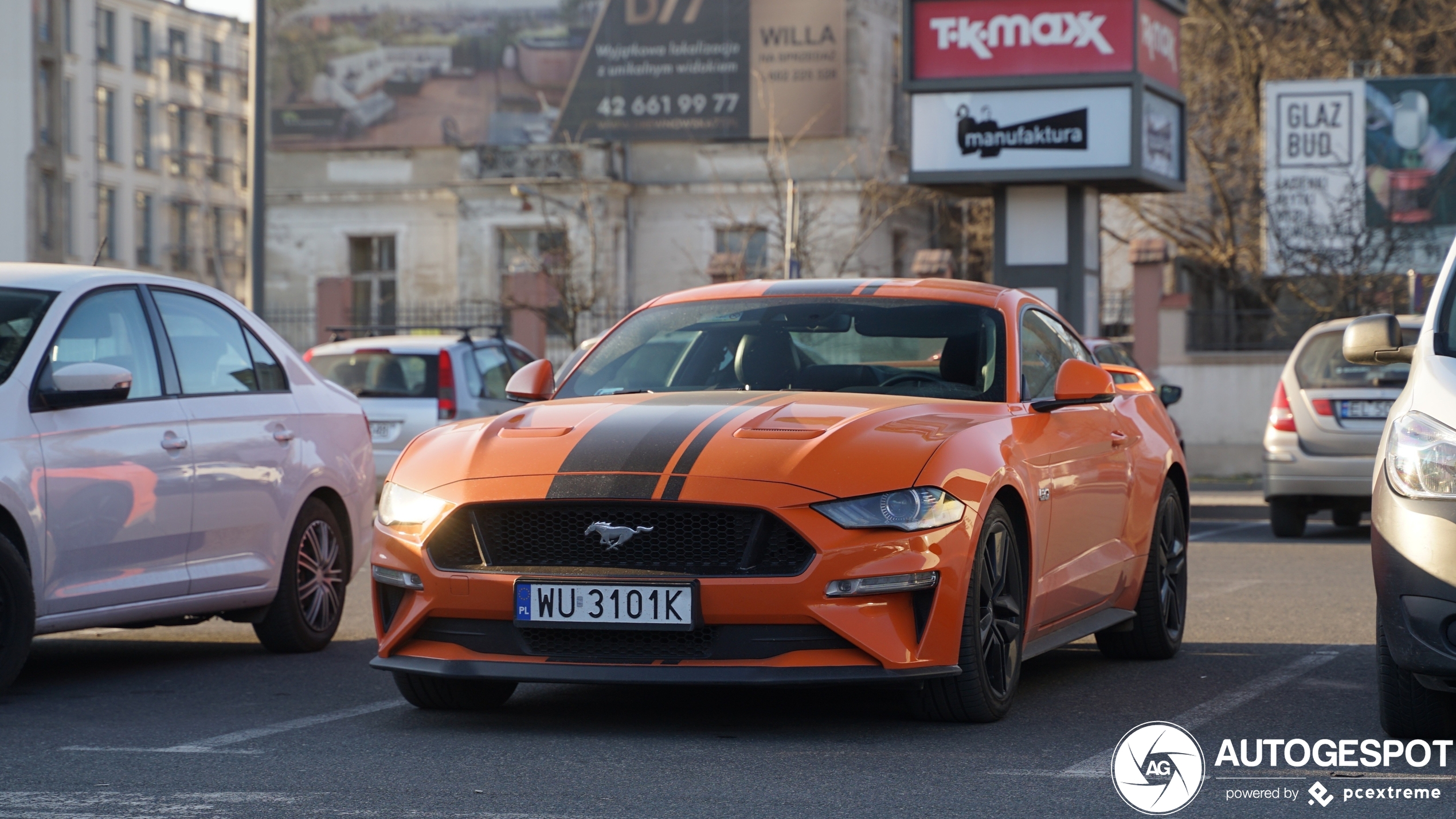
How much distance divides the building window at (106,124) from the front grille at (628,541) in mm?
71102

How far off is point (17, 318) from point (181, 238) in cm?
7633

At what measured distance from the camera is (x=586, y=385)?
735 cm

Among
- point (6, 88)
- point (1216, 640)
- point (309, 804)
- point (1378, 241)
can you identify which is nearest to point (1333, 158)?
point (1378, 241)

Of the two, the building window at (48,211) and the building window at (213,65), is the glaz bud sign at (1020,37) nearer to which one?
the building window at (48,211)

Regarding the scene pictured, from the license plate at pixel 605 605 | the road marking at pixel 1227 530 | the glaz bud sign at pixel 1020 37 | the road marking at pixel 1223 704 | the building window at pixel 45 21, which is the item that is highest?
the building window at pixel 45 21

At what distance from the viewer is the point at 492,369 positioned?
1834 centimetres

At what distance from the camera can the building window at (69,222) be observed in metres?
69.8

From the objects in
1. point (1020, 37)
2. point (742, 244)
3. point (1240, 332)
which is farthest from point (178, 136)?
point (1020, 37)

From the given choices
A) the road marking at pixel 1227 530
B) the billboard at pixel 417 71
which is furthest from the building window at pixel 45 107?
the road marking at pixel 1227 530

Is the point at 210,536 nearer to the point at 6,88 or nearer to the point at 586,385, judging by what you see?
the point at 586,385

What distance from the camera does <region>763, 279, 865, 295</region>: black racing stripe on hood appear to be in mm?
7508

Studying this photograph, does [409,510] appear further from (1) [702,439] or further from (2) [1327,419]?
(2) [1327,419]

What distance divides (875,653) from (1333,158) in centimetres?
2640

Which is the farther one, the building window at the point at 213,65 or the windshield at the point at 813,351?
the building window at the point at 213,65
